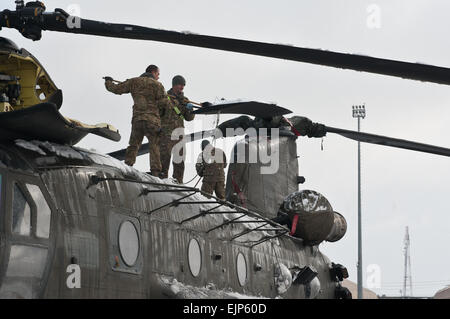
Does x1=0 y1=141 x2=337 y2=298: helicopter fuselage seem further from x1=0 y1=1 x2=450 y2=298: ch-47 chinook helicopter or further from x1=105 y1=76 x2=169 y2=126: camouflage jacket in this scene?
x1=105 y1=76 x2=169 y2=126: camouflage jacket

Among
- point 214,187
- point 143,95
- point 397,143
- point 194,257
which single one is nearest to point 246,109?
point 214,187

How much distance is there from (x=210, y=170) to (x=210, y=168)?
0.04 m

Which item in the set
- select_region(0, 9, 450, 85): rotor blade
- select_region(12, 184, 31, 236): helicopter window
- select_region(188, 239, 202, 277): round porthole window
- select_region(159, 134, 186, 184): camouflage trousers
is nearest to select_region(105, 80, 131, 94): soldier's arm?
select_region(159, 134, 186, 184): camouflage trousers

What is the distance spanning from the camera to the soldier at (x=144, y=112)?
11.5 meters

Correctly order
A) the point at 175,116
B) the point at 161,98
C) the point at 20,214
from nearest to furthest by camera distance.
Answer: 1. the point at 20,214
2. the point at 161,98
3. the point at 175,116

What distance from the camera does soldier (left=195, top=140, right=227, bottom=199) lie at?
48.3 feet

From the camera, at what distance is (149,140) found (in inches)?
454

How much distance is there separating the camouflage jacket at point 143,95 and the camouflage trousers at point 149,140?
96 mm

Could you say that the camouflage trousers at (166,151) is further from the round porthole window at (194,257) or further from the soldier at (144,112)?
the round porthole window at (194,257)

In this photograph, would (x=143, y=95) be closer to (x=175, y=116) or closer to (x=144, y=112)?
(x=144, y=112)

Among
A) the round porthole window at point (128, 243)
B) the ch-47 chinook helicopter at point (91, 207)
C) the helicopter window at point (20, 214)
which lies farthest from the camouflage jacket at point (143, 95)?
the helicopter window at point (20, 214)

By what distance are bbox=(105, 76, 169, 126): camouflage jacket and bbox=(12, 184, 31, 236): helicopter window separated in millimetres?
4192
